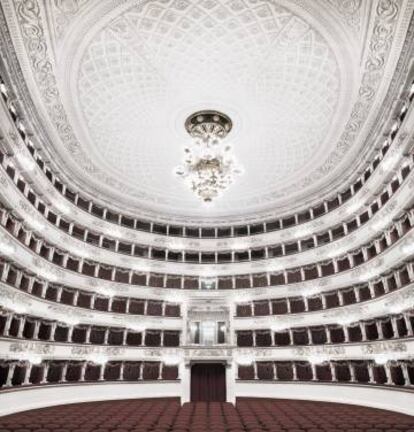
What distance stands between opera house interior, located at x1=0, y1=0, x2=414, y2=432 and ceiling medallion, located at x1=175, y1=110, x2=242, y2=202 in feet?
0.34

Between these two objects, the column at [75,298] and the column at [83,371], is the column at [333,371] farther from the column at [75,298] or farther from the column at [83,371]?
the column at [75,298]

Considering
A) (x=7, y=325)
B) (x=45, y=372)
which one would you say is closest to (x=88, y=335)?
(x=45, y=372)

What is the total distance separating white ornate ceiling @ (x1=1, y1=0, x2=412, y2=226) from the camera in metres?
11.8

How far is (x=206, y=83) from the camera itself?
14617mm

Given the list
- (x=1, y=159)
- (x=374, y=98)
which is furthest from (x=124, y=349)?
(x=374, y=98)

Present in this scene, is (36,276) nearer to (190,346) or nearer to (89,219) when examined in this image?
(89,219)

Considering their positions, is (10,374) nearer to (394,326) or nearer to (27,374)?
(27,374)

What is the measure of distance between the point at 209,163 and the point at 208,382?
15057 mm

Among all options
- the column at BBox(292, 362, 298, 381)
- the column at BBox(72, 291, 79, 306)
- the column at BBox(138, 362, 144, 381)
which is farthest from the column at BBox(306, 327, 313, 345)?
the column at BBox(72, 291, 79, 306)

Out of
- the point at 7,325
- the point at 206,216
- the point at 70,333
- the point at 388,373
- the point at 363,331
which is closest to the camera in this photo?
the point at 7,325

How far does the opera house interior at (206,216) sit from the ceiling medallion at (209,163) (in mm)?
103

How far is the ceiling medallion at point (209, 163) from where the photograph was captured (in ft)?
50.2

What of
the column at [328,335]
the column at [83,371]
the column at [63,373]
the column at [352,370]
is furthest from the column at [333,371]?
the column at [63,373]

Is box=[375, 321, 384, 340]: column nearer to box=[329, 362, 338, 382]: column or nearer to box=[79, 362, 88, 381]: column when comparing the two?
box=[329, 362, 338, 382]: column
